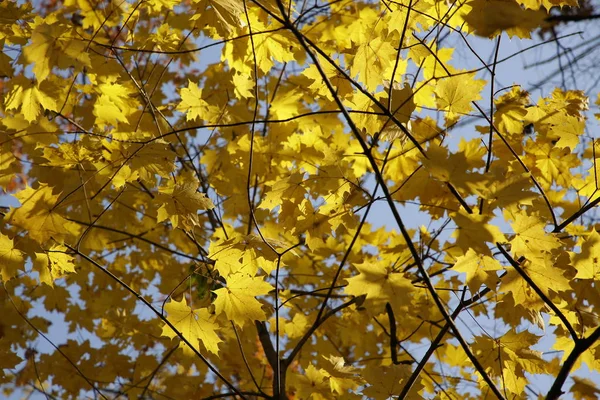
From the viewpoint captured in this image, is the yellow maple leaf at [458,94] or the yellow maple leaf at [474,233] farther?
the yellow maple leaf at [458,94]

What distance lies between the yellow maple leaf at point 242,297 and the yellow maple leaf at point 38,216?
A: 620mm

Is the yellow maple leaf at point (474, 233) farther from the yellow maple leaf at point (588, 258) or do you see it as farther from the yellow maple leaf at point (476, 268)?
the yellow maple leaf at point (588, 258)

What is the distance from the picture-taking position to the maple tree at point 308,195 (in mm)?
1739

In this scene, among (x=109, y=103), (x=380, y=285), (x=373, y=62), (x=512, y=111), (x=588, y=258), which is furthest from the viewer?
(x=109, y=103)

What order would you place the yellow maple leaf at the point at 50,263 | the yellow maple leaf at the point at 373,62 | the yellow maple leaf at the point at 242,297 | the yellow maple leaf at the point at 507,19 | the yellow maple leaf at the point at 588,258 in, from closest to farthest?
the yellow maple leaf at the point at 507,19, the yellow maple leaf at the point at 588,258, the yellow maple leaf at the point at 242,297, the yellow maple leaf at the point at 373,62, the yellow maple leaf at the point at 50,263

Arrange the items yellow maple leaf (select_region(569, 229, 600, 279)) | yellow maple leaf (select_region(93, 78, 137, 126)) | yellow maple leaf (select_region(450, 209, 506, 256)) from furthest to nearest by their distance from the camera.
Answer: yellow maple leaf (select_region(93, 78, 137, 126)) → yellow maple leaf (select_region(569, 229, 600, 279)) → yellow maple leaf (select_region(450, 209, 506, 256))

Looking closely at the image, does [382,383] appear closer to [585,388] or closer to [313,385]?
[313,385]

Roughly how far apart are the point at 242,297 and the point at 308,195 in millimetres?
527

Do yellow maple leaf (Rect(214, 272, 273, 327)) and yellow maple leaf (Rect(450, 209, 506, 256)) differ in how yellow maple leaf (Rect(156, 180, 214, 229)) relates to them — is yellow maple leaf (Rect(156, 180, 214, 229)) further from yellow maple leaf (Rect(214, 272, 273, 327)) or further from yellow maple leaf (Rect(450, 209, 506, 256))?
yellow maple leaf (Rect(450, 209, 506, 256))

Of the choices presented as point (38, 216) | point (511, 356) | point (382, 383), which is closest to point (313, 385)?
point (382, 383)

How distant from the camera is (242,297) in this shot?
6.52 ft

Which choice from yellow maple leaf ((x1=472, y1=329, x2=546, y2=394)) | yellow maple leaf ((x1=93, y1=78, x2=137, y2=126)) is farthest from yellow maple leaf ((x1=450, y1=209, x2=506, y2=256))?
yellow maple leaf ((x1=93, y1=78, x2=137, y2=126))

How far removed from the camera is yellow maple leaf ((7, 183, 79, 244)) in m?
2.00

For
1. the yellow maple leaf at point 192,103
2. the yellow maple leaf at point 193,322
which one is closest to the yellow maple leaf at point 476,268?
the yellow maple leaf at point 193,322
